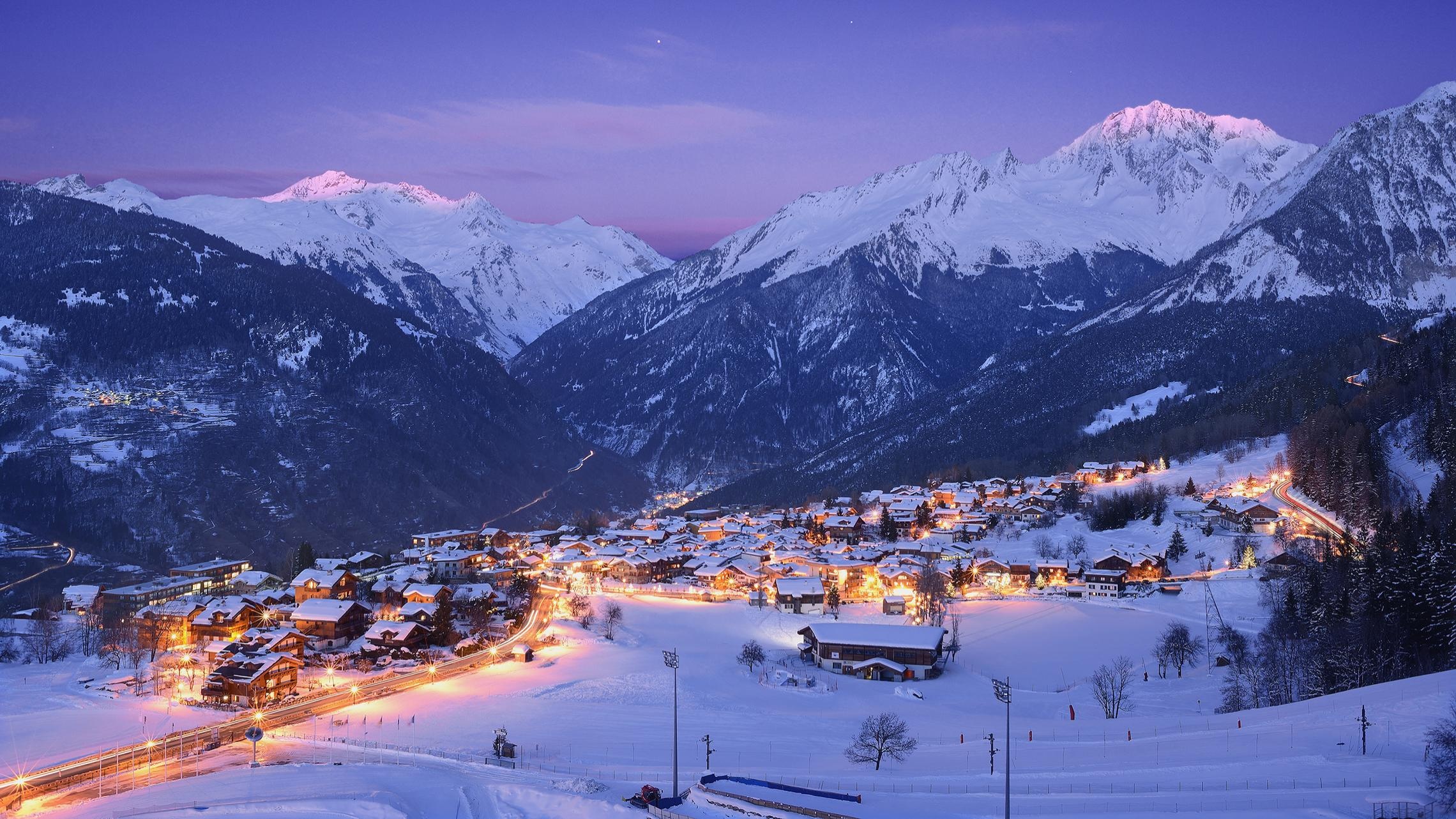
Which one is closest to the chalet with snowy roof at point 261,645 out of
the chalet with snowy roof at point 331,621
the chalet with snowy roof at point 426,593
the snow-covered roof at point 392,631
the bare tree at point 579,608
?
the snow-covered roof at point 392,631

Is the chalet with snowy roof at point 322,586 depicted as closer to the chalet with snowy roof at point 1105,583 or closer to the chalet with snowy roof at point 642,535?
the chalet with snowy roof at point 642,535

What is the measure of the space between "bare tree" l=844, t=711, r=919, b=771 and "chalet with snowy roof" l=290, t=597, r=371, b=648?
3966 centimetres

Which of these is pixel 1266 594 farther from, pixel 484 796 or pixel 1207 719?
pixel 484 796

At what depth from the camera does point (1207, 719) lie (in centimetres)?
4831

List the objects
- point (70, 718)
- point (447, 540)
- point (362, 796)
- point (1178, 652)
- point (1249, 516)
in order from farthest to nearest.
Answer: point (447, 540) < point (1249, 516) < point (1178, 652) < point (70, 718) < point (362, 796)

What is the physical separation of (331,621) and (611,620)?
18390mm

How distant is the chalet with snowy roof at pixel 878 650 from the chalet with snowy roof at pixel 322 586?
37.4m

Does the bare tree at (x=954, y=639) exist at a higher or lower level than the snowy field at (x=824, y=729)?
higher

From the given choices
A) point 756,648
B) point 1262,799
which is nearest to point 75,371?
point 756,648

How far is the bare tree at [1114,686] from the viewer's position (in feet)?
Answer: 181

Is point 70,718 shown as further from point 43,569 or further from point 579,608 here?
point 43,569

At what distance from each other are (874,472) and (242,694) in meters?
130

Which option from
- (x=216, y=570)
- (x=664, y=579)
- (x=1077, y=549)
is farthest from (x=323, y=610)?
(x=1077, y=549)

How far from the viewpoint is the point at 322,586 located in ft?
286
